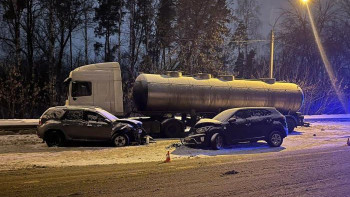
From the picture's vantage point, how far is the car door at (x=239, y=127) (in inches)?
571

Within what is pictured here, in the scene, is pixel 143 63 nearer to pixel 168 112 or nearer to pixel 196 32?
pixel 196 32

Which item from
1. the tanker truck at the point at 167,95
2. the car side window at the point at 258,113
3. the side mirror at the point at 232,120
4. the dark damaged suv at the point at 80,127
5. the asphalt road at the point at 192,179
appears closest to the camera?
the asphalt road at the point at 192,179

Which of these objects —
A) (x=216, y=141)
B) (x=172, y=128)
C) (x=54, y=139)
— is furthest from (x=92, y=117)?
(x=172, y=128)

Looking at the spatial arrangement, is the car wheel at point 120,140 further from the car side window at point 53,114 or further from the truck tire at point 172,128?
the truck tire at point 172,128

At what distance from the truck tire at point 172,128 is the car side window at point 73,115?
5678mm

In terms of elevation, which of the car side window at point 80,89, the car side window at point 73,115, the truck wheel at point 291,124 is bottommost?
the truck wheel at point 291,124

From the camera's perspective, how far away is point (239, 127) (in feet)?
48.1

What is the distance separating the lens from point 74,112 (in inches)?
594

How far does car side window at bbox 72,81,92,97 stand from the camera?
1847cm

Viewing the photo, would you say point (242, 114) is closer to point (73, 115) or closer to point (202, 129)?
point (202, 129)

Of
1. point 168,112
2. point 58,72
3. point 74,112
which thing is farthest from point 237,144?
point 58,72

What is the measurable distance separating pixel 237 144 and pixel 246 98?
6.48 meters

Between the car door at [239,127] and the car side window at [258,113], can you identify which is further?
the car side window at [258,113]

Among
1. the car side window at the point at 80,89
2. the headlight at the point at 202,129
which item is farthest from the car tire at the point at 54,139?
the headlight at the point at 202,129
